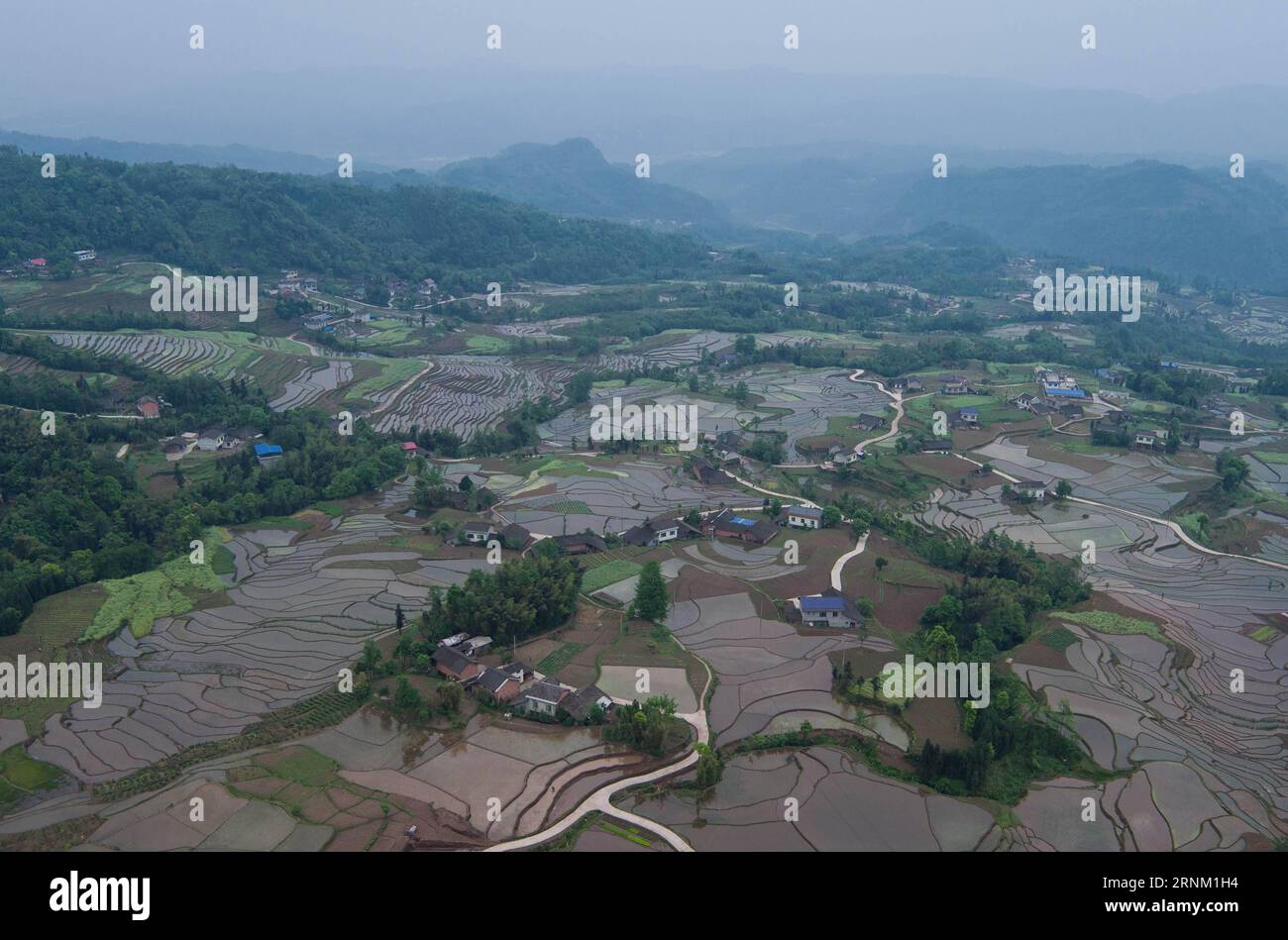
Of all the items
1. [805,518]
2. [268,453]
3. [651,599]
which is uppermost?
[268,453]

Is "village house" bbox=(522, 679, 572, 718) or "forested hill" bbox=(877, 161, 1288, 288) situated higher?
"forested hill" bbox=(877, 161, 1288, 288)

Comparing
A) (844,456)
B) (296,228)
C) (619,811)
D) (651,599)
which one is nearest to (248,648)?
(651,599)

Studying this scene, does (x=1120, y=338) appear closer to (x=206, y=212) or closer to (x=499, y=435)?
(x=499, y=435)

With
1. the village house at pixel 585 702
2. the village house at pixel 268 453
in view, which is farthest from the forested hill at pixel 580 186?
the village house at pixel 585 702

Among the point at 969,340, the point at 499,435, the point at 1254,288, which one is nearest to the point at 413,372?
the point at 499,435

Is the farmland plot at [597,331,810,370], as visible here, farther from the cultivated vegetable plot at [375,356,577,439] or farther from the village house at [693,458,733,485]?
the village house at [693,458,733,485]

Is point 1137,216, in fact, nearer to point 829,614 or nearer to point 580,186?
point 580,186

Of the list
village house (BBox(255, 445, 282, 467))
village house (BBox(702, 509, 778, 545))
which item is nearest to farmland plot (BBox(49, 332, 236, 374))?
village house (BBox(255, 445, 282, 467))

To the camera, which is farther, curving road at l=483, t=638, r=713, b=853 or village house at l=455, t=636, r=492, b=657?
village house at l=455, t=636, r=492, b=657
